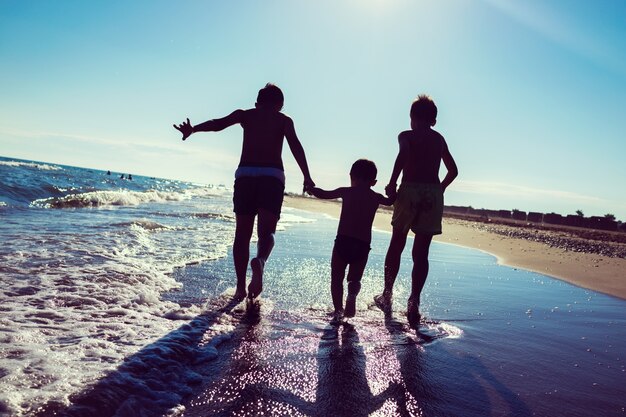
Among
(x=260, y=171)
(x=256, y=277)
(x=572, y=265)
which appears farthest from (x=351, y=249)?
(x=572, y=265)

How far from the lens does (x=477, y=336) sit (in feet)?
11.0

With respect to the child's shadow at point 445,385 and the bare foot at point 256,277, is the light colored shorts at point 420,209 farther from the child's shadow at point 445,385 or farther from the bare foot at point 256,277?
the bare foot at point 256,277

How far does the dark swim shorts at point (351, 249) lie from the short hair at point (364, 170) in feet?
1.95

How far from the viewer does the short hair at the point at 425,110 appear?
4273 mm

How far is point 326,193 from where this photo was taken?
427 centimetres

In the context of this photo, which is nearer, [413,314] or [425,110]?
[413,314]

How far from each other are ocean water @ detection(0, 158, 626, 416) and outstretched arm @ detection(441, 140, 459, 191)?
4.21 feet

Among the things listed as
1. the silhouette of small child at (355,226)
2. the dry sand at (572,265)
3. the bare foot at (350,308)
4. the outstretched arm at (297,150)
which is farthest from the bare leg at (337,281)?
the dry sand at (572,265)

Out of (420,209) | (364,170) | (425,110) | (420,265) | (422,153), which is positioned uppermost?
(425,110)

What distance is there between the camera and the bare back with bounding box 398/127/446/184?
4223 mm

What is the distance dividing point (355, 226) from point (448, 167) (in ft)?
4.58

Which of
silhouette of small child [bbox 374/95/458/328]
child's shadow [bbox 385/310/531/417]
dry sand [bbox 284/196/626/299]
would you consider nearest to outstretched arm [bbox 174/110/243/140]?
silhouette of small child [bbox 374/95/458/328]

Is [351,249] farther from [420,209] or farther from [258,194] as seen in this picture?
[258,194]

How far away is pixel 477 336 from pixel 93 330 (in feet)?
9.09
